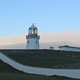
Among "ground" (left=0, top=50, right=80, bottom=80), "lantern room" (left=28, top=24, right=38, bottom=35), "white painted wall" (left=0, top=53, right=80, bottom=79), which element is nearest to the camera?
"white painted wall" (left=0, top=53, right=80, bottom=79)

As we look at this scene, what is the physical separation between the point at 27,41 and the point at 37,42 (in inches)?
79.9

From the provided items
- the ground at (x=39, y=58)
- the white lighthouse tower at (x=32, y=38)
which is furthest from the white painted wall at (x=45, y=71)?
the white lighthouse tower at (x=32, y=38)

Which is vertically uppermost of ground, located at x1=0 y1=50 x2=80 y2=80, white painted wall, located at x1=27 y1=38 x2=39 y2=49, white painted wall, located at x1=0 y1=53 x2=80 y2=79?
white painted wall, located at x1=27 y1=38 x2=39 y2=49

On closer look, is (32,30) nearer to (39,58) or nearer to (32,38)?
(32,38)

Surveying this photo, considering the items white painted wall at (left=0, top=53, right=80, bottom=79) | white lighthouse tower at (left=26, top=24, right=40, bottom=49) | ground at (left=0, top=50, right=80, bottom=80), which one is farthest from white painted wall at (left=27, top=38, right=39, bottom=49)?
white painted wall at (left=0, top=53, right=80, bottom=79)

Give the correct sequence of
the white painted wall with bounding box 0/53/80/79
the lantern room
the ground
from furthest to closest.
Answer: the lantern room, the ground, the white painted wall with bounding box 0/53/80/79

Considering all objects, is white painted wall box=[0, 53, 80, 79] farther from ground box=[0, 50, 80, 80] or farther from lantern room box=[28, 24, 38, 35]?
lantern room box=[28, 24, 38, 35]

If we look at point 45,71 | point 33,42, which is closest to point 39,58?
point 45,71

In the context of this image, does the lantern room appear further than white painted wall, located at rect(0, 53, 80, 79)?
Yes

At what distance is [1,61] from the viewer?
3566 cm

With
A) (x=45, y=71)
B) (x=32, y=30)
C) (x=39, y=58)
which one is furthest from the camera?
(x=32, y=30)

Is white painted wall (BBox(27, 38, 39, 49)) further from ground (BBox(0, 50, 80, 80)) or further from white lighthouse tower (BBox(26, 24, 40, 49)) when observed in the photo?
ground (BBox(0, 50, 80, 80))

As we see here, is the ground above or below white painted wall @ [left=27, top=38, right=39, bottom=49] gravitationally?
below

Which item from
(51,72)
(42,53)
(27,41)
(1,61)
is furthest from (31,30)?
(51,72)
